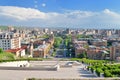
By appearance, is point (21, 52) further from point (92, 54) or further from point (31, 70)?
point (31, 70)

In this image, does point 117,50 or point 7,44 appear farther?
point 7,44

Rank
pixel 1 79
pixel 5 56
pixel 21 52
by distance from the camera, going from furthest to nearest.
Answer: pixel 21 52 < pixel 5 56 < pixel 1 79

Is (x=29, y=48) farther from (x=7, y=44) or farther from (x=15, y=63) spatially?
(x=15, y=63)

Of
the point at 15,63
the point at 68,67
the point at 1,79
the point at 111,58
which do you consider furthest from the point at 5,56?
the point at 111,58

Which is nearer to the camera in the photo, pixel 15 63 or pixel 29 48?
pixel 15 63

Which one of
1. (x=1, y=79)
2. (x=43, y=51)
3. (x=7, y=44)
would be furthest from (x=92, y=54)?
(x=1, y=79)

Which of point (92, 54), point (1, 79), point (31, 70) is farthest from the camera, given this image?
→ point (92, 54)

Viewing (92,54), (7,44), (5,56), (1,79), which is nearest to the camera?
(1,79)

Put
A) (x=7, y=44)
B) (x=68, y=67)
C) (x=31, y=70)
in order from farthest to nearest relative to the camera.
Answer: (x=7, y=44), (x=68, y=67), (x=31, y=70)

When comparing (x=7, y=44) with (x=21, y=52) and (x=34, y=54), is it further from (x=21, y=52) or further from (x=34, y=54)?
(x=21, y=52)
